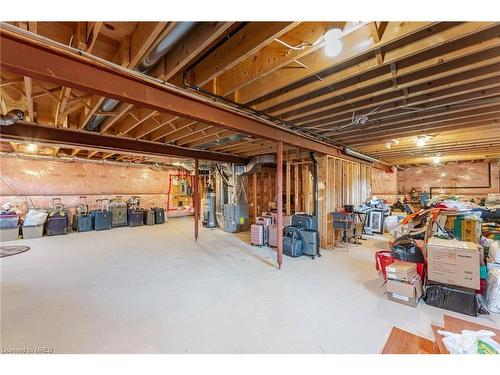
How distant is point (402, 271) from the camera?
2.50m

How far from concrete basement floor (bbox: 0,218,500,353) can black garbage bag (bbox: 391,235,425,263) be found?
529 millimetres

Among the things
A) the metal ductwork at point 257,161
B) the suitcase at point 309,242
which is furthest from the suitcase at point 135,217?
the suitcase at point 309,242

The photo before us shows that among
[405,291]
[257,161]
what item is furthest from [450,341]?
[257,161]

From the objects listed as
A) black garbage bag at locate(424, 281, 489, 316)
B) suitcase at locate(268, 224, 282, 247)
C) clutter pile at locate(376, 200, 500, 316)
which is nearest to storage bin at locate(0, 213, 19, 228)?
suitcase at locate(268, 224, 282, 247)

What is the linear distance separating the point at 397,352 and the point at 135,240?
6048 millimetres

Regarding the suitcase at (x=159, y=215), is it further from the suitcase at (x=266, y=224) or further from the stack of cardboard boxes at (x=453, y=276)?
the stack of cardboard boxes at (x=453, y=276)

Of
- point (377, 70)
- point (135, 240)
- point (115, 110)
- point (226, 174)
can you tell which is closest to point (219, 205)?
point (226, 174)

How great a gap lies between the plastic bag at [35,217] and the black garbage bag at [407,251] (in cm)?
A: 861

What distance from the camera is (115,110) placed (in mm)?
2998

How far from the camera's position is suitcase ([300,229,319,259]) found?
168 inches

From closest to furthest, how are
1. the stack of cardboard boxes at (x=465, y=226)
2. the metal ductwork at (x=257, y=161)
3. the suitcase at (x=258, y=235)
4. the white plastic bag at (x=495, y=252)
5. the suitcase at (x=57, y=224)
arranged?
the white plastic bag at (x=495, y=252), the stack of cardboard boxes at (x=465, y=226), the suitcase at (x=258, y=235), the metal ductwork at (x=257, y=161), the suitcase at (x=57, y=224)

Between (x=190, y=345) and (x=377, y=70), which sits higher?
(x=377, y=70)

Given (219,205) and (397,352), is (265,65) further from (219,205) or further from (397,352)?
(219,205)

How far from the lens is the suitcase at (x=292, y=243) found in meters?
4.32
